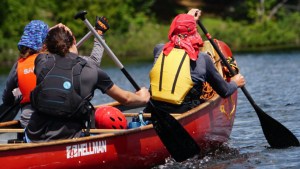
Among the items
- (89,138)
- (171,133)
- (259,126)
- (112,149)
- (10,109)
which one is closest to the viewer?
(89,138)

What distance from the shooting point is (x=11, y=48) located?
4231 centimetres

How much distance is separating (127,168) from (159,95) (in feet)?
3.82

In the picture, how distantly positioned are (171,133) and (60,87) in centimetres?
162

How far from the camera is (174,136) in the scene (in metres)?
8.77


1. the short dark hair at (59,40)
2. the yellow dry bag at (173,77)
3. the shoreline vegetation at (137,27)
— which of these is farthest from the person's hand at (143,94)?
the shoreline vegetation at (137,27)

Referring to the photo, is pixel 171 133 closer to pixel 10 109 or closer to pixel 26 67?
pixel 26 67

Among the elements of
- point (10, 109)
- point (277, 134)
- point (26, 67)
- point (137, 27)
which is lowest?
point (137, 27)

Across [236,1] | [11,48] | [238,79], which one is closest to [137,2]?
[236,1]

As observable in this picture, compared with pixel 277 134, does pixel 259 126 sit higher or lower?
lower

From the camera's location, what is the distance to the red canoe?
25.0 ft

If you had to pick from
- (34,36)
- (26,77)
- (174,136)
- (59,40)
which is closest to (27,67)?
(26,77)

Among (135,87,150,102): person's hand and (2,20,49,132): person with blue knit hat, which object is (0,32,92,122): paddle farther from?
(135,87,150,102): person's hand

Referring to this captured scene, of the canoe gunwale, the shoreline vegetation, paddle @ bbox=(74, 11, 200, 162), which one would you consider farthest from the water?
the shoreline vegetation

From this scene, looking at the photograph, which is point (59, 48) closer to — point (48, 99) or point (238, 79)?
point (48, 99)
